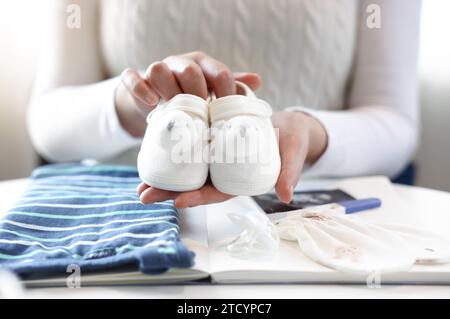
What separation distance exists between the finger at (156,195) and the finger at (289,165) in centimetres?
7

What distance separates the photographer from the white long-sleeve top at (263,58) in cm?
60

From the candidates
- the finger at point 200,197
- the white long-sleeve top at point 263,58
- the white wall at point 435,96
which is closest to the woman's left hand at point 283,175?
the finger at point 200,197

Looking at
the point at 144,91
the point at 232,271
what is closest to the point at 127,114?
the point at 144,91

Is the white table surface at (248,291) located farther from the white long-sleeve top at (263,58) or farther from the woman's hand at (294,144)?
the white long-sleeve top at (263,58)

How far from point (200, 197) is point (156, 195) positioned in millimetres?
30

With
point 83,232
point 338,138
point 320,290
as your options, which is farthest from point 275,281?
point 338,138

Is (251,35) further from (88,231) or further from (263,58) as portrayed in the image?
(88,231)

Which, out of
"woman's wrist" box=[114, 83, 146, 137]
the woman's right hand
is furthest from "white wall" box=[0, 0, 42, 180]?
the woman's right hand

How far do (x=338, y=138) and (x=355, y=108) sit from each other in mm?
136

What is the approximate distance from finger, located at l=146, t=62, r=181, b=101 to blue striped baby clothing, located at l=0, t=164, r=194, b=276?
3.2 inches

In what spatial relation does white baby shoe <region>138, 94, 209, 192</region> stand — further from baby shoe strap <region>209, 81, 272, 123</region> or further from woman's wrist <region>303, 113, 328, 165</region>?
woman's wrist <region>303, 113, 328, 165</region>

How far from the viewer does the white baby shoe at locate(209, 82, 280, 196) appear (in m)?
0.34

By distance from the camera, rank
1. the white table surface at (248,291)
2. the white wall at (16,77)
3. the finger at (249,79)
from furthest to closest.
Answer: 1. the white wall at (16,77)
2. the finger at (249,79)
3. the white table surface at (248,291)

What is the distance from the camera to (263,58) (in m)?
0.62
